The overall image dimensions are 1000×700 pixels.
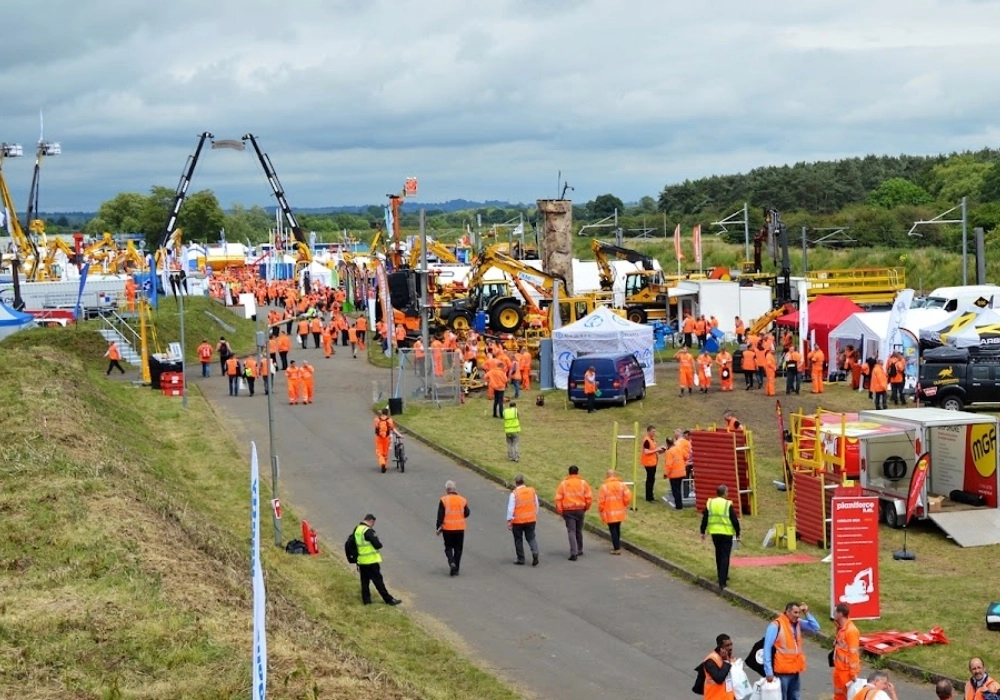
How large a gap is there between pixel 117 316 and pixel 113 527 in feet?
126

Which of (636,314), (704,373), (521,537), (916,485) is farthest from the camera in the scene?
(636,314)

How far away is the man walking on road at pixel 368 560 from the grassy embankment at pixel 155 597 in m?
0.21

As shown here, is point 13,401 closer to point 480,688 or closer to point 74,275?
point 480,688

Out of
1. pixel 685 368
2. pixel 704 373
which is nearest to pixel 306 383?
pixel 685 368

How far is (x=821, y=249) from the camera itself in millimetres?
92938

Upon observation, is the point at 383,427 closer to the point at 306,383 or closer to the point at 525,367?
the point at 306,383

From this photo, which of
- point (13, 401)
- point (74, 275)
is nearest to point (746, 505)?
point (13, 401)

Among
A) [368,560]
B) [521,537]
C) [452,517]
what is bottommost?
[521,537]

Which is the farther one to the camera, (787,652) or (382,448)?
(382,448)

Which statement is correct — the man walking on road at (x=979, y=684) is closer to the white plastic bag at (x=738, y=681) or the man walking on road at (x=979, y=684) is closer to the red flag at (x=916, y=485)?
the white plastic bag at (x=738, y=681)

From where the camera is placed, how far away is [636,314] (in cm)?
5456

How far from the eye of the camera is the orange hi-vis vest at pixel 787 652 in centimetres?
1328

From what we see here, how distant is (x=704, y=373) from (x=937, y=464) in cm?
1582

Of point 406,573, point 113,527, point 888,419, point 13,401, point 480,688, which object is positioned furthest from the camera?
point 13,401
